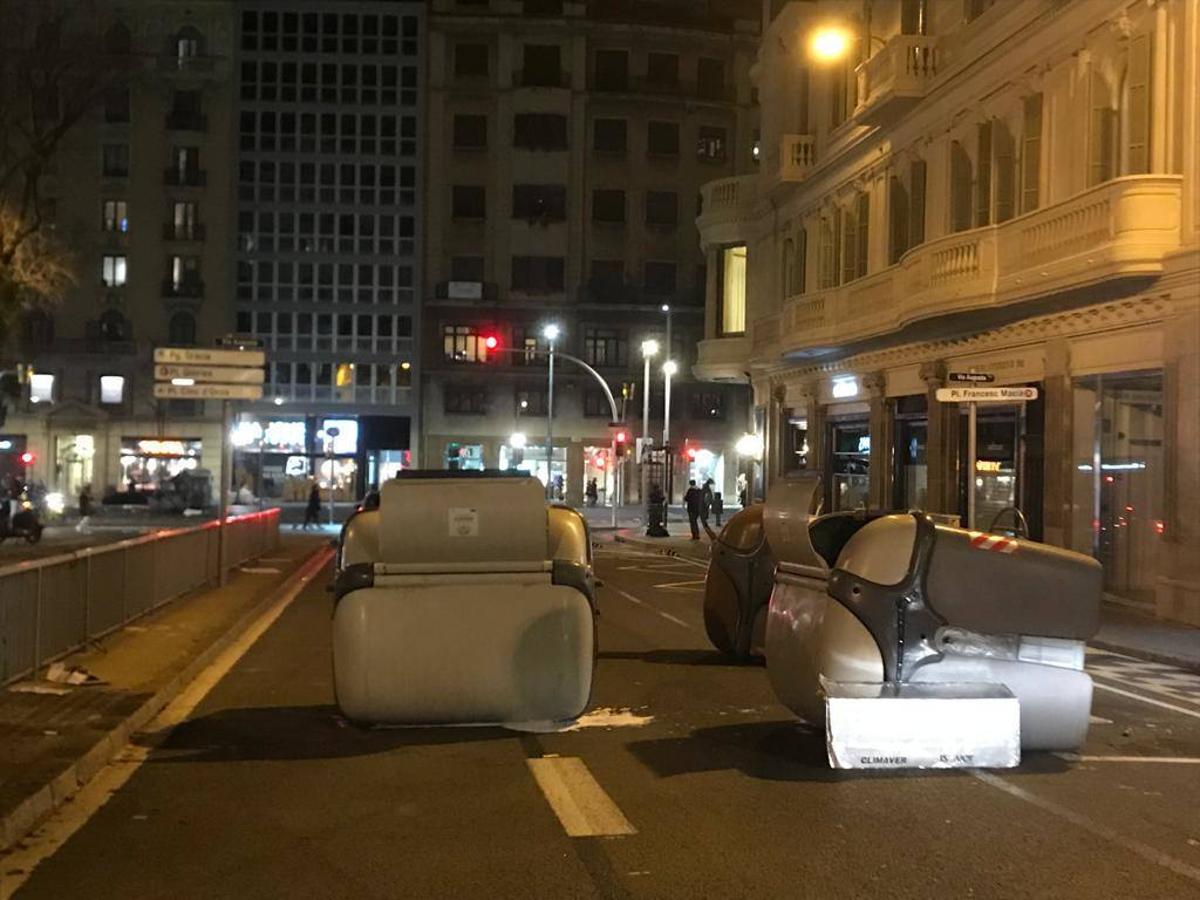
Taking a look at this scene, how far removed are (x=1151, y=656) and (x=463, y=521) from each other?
32.0ft

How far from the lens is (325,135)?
2569 inches

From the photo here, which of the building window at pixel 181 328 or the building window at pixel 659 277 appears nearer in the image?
the building window at pixel 181 328

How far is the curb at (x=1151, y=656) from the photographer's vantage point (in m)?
14.0

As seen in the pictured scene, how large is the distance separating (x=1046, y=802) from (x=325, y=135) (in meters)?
63.1

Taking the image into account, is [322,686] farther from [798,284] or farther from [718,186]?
[718,186]

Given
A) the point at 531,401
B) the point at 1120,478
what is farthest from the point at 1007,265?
the point at 531,401

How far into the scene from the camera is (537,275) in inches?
2516

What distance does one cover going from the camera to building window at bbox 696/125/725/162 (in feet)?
214

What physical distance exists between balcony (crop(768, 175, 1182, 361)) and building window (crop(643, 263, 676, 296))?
35.2 m

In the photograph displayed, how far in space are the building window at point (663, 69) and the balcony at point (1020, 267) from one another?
38119 millimetres

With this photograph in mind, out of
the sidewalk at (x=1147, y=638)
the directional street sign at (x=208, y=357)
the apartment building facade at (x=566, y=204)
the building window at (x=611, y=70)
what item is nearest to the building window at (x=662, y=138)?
the apartment building facade at (x=566, y=204)

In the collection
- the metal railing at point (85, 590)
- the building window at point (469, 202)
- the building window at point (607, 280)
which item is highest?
the building window at point (469, 202)

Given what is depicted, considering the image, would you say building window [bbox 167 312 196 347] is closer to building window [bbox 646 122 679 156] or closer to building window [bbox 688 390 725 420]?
building window [bbox 646 122 679 156]

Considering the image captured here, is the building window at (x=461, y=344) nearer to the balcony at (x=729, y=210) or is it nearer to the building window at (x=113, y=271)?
the building window at (x=113, y=271)
